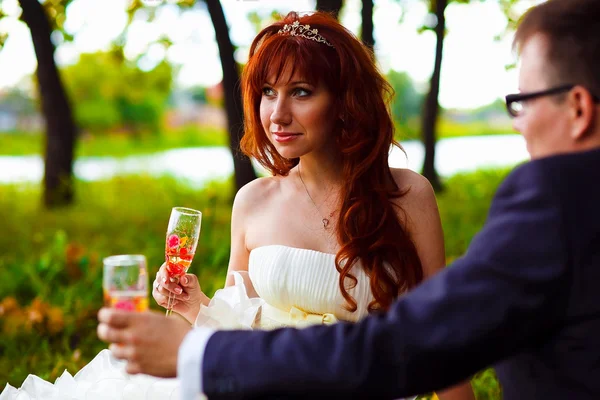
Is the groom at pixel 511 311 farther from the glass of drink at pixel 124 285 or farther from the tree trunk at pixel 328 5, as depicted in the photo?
the tree trunk at pixel 328 5

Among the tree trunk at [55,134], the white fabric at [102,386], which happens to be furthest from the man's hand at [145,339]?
the tree trunk at [55,134]

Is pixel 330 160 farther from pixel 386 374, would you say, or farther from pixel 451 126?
pixel 451 126

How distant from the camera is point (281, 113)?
9.50 feet

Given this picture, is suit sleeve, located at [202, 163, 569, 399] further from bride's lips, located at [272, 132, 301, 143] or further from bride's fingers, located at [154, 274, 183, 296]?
bride's lips, located at [272, 132, 301, 143]

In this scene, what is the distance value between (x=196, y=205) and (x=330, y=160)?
6.03 metres

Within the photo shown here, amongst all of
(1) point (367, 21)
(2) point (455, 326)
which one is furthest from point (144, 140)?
(2) point (455, 326)

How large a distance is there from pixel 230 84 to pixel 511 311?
5362mm

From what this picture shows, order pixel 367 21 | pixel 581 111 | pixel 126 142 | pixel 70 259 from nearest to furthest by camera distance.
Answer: pixel 581 111 < pixel 367 21 < pixel 70 259 < pixel 126 142

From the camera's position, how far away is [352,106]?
2.94 meters

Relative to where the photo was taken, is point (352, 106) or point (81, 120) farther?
point (81, 120)

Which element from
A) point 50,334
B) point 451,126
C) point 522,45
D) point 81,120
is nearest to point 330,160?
point 522,45

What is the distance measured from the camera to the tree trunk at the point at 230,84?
612 centimetres

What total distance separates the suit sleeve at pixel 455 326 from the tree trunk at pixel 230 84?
14.9 feet

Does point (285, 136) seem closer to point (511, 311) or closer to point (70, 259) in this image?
point (511, 311)
